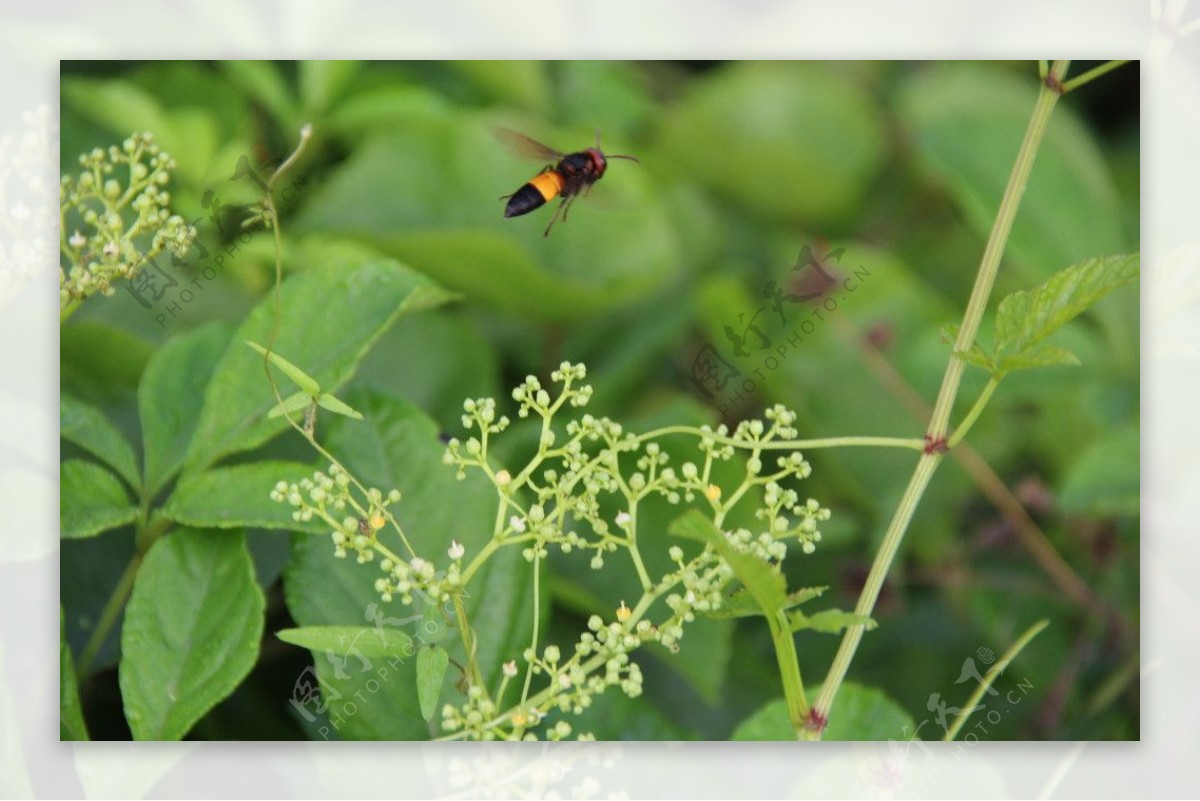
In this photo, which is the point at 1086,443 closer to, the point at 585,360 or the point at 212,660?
the point at 585,360

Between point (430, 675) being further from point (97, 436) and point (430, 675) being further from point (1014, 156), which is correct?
point (1014, 156)

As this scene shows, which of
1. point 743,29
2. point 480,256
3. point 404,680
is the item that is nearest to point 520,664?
point 404,680

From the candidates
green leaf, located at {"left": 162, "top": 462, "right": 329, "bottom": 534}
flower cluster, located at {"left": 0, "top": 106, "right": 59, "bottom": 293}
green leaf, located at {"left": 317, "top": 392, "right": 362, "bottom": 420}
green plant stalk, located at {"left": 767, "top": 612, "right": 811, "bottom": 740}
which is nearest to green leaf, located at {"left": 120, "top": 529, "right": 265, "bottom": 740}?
green leaf, located at {"left": 162, "top": 462, "right": 329, "bottom": 534}

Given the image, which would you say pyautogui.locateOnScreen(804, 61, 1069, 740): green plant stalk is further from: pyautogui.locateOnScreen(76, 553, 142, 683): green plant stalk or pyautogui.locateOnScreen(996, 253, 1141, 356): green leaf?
pyautogui.locateOnScreen(76, 553, 142, 683): green plant stalk

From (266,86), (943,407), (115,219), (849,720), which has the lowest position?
(849,720)

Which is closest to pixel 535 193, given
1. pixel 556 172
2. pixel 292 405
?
pixel 556 172

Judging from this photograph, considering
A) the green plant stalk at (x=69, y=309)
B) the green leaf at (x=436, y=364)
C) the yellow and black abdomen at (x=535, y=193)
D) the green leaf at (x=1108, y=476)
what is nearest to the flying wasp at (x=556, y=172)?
the yellow and black abdomen at (x=535, y=193)
